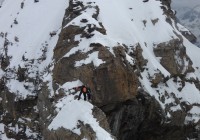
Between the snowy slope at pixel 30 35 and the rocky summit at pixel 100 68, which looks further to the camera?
the snowy slope at pixel 30 35

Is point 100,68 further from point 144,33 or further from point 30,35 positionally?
point 144,33

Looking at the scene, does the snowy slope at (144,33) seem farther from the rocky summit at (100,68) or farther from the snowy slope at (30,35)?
the snowy slope at (30,35)

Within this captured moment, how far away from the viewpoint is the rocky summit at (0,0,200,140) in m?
63.6

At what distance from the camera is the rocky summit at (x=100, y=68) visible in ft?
209

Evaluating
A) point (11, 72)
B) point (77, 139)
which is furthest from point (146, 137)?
point (77, 139)

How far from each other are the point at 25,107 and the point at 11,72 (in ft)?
24.4

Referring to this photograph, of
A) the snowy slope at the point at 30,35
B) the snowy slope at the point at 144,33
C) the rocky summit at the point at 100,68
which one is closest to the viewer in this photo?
the rocky summit at the point at 100,68

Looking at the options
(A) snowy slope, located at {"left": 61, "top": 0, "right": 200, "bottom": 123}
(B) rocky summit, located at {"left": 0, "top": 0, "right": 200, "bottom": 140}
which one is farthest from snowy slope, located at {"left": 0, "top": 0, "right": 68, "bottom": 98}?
(A) snowy slope, located at {"left": 61, "top": 0, "right": 200, "bottom": 123}

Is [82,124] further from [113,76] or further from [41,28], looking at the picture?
[41,28]

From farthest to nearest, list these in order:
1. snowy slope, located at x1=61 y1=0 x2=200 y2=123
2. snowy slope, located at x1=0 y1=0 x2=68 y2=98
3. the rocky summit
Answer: snowy slope, located at x1=0 y1=0 x2=68 y2=98
snowy slope, located at x1=61 y1=0 x2=200 y2=123
the rocky summit

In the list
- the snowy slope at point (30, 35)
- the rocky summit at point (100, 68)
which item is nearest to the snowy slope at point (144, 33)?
the rocky summit at point (100, 68)

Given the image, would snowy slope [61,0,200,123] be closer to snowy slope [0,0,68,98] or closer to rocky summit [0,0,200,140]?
rocky summit [0,0,200,140]

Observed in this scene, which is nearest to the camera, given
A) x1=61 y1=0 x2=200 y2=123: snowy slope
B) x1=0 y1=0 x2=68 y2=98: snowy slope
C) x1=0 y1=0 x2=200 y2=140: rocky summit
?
x1=0 y1=0 x2=200 y2=140: rocky summit

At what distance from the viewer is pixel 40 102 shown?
68875 millimetres
